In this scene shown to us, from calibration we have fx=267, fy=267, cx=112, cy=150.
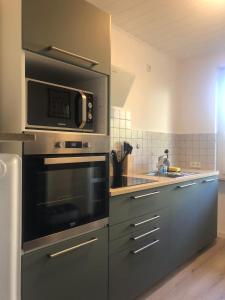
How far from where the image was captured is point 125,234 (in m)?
1.82

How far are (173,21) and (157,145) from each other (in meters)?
1.36

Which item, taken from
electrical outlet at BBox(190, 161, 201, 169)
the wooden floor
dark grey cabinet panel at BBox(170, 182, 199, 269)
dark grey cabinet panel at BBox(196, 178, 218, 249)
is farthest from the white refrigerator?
electrical outlet at BBox(190, 161, 201, 169)

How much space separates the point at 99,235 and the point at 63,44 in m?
1.12

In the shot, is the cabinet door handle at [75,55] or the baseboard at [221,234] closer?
the cabinet door handle at [75,55]

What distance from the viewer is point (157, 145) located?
3.22 m

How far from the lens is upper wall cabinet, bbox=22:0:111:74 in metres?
1.28

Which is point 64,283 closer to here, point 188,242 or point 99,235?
point 99,235

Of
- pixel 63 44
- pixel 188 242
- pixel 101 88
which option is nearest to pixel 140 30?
pixel 101 88

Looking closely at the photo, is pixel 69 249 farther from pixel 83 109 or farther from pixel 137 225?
pixel 83 109

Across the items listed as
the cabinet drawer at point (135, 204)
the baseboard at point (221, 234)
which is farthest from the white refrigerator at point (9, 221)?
the baseboard at point (221, 234)

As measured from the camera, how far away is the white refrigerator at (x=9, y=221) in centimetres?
99

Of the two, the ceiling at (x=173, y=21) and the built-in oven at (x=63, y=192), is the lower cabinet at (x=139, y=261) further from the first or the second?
the ceiling at (x=173, y=21)

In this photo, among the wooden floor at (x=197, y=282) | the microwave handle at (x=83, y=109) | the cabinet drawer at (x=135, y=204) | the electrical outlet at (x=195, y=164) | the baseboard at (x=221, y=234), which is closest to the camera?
the microwave handle at (x=83, y=109)

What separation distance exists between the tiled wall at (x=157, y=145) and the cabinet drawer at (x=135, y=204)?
0.68 metres
